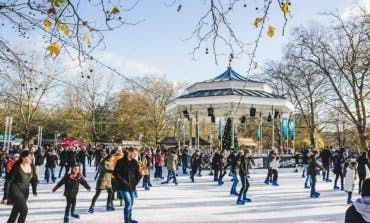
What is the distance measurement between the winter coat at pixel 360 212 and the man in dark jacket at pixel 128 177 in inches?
211

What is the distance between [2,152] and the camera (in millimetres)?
20891

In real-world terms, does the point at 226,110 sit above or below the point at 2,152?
above

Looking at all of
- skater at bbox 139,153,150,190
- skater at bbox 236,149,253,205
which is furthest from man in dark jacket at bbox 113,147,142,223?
skater at bbox 139,153,150,190

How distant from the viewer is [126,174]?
344 inches

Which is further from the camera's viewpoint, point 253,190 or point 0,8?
point 253,190

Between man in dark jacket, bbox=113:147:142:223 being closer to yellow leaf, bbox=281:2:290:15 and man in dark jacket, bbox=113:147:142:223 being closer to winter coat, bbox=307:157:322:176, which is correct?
yellow leaf, bbox=281:2:290:15

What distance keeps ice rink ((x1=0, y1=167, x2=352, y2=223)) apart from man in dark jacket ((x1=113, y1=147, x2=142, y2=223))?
2.86 ft

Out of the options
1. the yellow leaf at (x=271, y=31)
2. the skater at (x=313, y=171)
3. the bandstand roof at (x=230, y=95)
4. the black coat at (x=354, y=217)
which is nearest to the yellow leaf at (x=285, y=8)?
the yellow leaf at (x=271, y=31)

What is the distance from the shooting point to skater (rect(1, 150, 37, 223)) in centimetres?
743

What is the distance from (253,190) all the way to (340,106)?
23879 mm

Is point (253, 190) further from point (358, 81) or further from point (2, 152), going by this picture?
point (358, 81)

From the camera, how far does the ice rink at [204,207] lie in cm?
994

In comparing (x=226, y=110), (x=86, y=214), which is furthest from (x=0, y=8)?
(x=226, y=110)

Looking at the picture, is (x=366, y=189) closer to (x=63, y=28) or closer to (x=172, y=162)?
(x=63, y=28)
